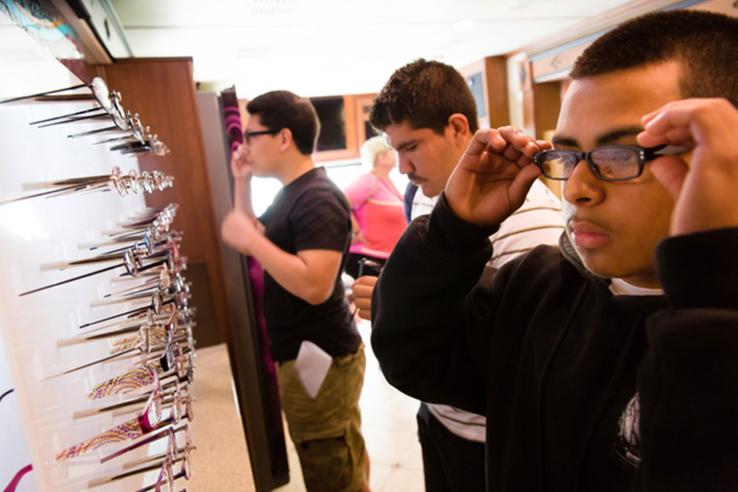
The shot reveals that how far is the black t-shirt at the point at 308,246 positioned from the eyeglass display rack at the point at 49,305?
0.70 m

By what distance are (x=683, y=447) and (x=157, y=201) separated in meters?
1.90

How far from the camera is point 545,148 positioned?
688 millimetres

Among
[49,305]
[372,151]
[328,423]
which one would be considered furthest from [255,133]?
[372,151]

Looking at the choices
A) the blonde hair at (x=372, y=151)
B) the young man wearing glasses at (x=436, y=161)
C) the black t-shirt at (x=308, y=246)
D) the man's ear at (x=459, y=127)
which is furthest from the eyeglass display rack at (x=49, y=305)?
the blonde hair at (x=372, y=151)

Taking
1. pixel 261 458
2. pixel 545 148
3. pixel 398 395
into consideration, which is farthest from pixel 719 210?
pixel 398 395

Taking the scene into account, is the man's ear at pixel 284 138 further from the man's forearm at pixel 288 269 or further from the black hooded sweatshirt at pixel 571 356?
the black hooded sweatshirt at pixel 571 356

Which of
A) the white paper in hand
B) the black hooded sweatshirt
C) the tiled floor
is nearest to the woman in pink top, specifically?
the tiled floor

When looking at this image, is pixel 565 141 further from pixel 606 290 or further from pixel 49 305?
pixel 49 305

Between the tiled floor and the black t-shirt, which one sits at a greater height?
the black t-shirt

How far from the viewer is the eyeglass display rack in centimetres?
49

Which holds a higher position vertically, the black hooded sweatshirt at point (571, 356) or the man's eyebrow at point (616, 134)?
the man's eyebrow at point (616, 134)

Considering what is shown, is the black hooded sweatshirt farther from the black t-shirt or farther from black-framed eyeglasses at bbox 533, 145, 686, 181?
the black t-shirt

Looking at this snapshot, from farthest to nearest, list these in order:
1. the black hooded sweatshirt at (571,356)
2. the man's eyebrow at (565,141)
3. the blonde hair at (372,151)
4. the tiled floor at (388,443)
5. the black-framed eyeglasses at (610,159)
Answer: the blonde hair at (372,151) < the tiled floor at (388,443) < the man's eyebrow at (565,141) < the black-framed eyeglasses at (610,159) < the black hooded sweatshirt at (571,356)

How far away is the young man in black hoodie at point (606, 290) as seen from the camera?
400 millimetres
